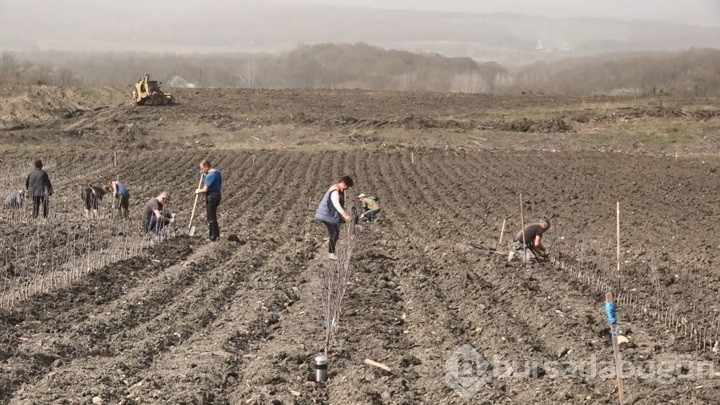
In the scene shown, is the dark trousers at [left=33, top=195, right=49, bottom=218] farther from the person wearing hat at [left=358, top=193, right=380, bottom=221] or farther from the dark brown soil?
the person wearing hat at [left=358, top=193, right=380, bottom=221]

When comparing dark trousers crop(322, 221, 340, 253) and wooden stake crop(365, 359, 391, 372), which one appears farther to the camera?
dark trousers crop(322, 221, 340, 253)

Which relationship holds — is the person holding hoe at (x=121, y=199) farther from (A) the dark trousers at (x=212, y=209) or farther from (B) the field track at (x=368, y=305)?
(A) the dark trousers at (x=212, y=209)

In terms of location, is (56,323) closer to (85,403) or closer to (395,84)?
(85,403)

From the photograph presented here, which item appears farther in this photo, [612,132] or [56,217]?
[612,132]

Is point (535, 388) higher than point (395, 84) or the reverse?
higher

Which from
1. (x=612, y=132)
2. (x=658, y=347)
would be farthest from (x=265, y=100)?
(x=658, y=347)

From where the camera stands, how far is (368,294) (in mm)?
12906

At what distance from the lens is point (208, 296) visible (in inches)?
496

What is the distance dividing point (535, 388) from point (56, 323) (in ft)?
17.4

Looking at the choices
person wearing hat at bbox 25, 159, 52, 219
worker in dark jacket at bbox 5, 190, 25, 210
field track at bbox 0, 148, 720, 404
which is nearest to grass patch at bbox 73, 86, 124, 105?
field track at bbox 0, 148, 720, 404

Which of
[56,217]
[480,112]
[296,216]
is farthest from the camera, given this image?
[480,112]

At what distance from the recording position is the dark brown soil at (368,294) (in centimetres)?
862

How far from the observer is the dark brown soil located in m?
8.62

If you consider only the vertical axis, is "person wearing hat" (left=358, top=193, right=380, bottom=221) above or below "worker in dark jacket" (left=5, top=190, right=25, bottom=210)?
above
